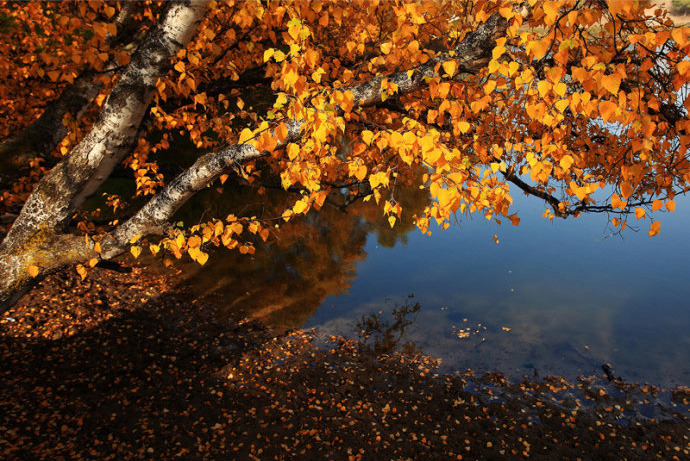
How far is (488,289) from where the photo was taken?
15961mm

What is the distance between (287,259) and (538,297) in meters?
9.80

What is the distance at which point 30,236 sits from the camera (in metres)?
4.93

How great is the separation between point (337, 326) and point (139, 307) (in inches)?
224

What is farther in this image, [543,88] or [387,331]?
[387,331]

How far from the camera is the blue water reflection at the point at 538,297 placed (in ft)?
38.4

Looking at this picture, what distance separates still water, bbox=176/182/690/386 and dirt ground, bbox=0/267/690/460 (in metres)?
1.17

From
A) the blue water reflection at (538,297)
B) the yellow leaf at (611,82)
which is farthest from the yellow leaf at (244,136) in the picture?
the blue water reflection at (538,297)

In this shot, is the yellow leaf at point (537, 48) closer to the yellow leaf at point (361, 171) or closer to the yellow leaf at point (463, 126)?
the yellow leaf at point (463, 126)

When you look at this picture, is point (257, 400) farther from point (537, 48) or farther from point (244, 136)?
point (537, 48)

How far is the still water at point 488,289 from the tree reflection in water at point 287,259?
0.06m

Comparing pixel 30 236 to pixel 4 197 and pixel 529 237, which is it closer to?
pixel 4 197

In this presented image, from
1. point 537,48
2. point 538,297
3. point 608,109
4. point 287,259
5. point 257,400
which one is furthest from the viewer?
point 287,259

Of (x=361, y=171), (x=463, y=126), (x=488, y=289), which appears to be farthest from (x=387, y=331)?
(x=463, y=126)

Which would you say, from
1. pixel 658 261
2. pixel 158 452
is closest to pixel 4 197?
pixel 158 452
